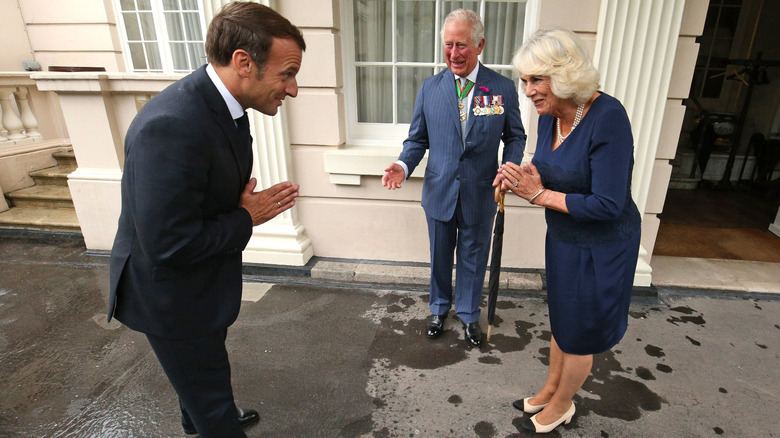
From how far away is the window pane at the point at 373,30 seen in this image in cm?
374

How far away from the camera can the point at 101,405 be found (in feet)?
8.14

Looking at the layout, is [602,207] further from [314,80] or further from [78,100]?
[78,100]

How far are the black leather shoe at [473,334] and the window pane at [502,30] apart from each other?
7.67ft

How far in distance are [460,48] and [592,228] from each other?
132cm

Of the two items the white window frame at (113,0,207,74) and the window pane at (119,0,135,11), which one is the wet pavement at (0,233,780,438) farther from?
the window pane at (119,0,135,11)

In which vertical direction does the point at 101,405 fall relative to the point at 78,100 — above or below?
below

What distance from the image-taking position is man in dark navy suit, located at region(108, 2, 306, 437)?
4.41 ft

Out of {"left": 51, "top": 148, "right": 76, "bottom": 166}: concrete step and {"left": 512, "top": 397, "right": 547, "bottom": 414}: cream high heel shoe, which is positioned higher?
{"left": 51, "top": 148, "right": 76, "bottom": 166}: concrete step

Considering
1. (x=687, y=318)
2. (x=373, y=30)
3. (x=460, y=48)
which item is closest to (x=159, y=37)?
(x=373, y=30)

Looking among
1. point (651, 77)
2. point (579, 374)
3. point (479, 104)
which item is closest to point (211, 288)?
point (579, 374)

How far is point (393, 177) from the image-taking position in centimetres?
265

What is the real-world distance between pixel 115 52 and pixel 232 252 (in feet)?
19.6

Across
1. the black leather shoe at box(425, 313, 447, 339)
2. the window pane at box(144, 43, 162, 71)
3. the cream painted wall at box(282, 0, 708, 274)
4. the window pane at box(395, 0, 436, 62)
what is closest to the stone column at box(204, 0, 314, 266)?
the cream painted wall at box(282, 0, 708, 274)

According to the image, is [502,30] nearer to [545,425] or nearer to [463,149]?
[463,149]
